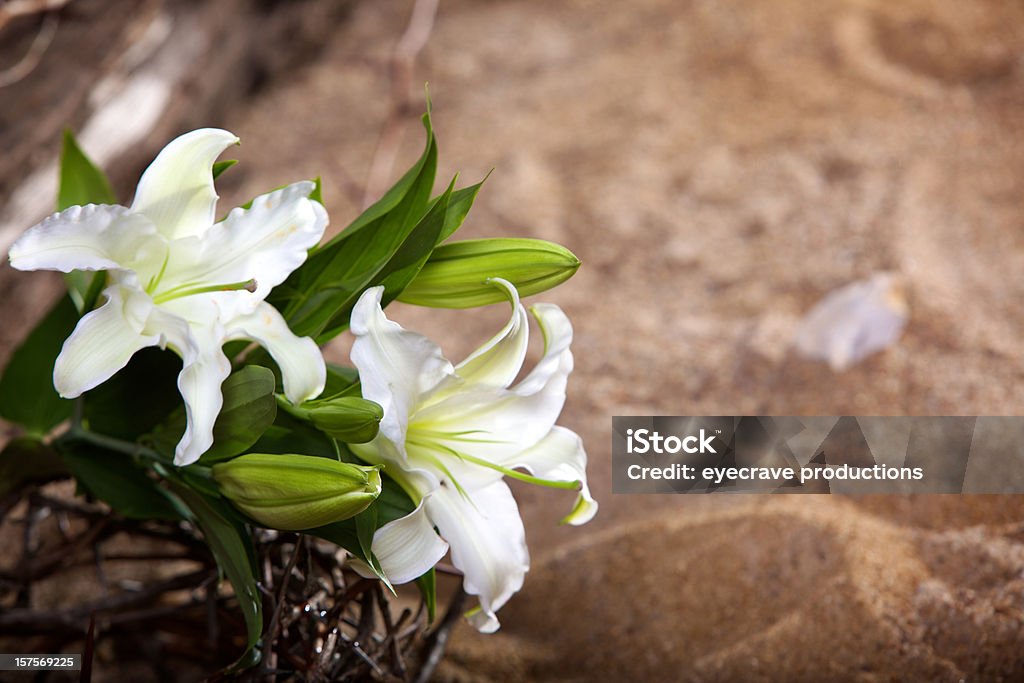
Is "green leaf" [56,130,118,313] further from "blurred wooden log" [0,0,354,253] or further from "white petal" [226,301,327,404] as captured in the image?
"blurred wooden log" [0,0,354,253]

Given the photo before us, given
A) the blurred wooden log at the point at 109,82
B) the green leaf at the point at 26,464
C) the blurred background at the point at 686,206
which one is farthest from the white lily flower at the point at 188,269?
the blurred wooden log at the point at 109,82

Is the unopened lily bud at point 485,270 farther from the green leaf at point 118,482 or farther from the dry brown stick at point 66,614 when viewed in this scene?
the dry brown stick at point 66,614

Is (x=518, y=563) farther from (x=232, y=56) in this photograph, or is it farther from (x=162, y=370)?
(x=232, y=56)

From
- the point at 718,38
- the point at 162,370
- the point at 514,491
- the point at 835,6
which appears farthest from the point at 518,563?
the point at 835,6

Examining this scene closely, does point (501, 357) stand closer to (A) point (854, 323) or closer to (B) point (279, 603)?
(B) point (279, 603)

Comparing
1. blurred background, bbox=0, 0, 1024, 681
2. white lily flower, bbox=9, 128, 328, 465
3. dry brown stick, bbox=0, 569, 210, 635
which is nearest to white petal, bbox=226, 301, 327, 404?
white lily flower, bbox=9, 128, 328, 465

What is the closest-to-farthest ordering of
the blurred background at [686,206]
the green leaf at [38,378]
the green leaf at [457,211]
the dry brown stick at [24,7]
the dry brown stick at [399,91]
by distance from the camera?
the green leaf at [457,211], the green leaf at [38,378], the blurred background at [686,206], the dry brown stick at [24,7], the dry brown stick at [399,91]

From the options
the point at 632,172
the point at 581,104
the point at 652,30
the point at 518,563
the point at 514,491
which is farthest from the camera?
the point at 652,30
